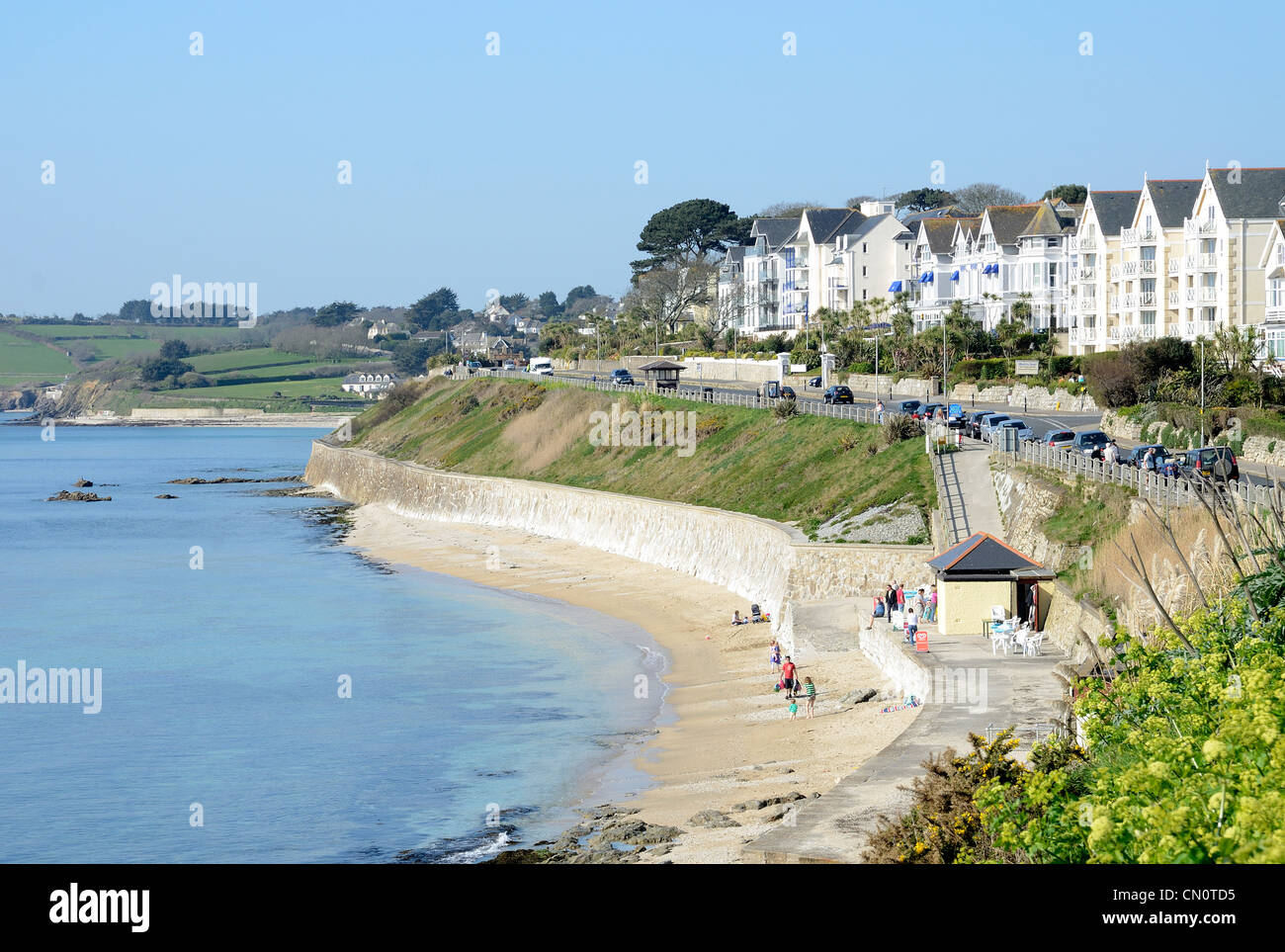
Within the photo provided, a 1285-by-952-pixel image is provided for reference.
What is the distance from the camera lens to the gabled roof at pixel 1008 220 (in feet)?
286

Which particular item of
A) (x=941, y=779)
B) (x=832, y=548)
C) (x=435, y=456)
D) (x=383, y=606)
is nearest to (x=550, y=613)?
(x=383, y=606)

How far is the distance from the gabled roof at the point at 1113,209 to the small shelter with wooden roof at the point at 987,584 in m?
49.0

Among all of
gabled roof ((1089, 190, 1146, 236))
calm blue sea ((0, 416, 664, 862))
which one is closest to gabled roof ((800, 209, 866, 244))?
gabled roof ((1089, 190, 1146, 236))

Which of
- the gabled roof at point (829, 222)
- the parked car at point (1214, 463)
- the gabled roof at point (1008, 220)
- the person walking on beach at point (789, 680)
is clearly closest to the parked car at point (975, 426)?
the parked car at point (1214, 463)

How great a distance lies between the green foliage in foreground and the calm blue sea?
30.5 ft

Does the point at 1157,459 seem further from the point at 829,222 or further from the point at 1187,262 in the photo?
the point at 829,222

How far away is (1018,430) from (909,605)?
659 inches

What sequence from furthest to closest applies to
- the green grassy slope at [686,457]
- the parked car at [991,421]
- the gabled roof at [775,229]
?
the gabled roof at [775,229], the parked car at [991,421], the green grassy slope at [686,457]

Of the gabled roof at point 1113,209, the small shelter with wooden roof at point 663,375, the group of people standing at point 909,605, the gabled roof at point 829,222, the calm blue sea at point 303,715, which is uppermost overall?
the gabled roof at point 829,222

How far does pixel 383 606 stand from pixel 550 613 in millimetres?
7515

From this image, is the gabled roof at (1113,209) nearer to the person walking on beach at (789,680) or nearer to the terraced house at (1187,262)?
the terraced house at (1187,262)

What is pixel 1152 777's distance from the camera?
11.2m

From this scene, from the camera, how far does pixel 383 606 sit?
53.0 meters
